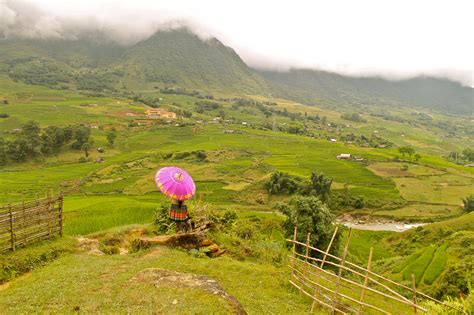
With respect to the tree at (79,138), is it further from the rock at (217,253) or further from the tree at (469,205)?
the tree at (469,205)

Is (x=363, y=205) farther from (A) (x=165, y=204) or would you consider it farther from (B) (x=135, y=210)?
(A) (x=165, y=204)

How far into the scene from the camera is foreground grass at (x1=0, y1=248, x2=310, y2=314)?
8469 mm

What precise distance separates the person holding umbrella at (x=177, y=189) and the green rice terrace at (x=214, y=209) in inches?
36.7

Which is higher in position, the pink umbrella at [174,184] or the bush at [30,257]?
the pink umbrella at [174,184]

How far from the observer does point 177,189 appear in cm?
1419

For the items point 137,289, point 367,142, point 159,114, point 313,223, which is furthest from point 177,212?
point 159,114

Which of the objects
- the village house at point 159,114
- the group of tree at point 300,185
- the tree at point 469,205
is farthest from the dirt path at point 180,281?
the village house at point 159,114

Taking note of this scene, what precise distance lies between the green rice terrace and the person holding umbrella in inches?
36.7

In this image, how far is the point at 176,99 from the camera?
176 meters

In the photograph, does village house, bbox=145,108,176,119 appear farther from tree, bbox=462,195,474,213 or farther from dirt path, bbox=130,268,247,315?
dirt path, bbox=130,268,247,315

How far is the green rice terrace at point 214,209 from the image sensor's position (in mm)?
10047

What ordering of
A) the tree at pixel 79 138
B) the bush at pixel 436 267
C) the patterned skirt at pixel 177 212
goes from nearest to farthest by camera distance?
1. the patterned skirt at pixel 177 212
2. the bush at pixel 436 267
3. the tree at pixel 79 138

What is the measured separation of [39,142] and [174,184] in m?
71.4

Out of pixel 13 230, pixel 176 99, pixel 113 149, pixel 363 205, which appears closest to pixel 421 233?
pixel 363 205
